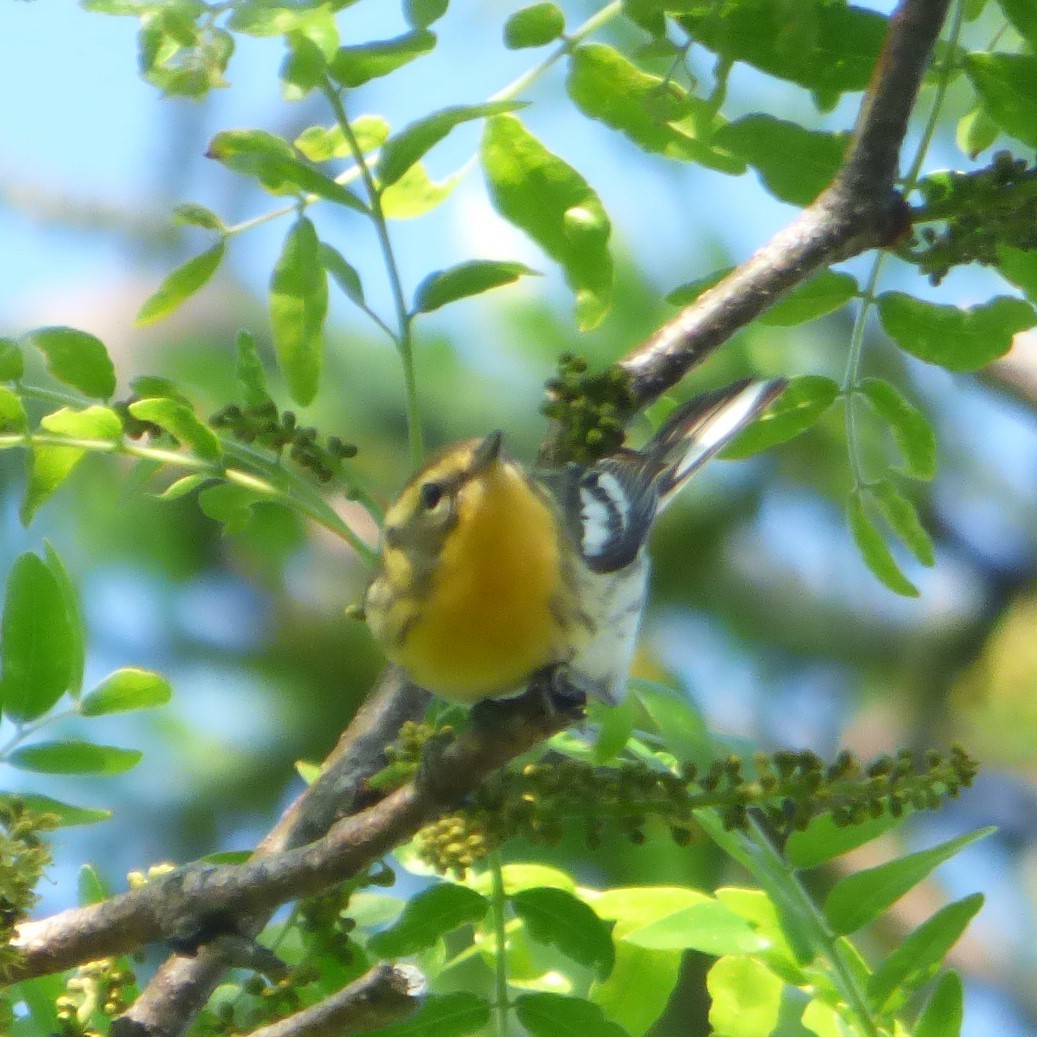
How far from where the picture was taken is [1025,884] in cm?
458

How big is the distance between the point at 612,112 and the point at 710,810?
926mm

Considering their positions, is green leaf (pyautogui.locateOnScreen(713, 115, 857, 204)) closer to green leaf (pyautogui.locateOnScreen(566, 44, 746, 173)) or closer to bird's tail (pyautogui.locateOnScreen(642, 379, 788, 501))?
green leaf (pyautogui.locateOnScreen(566, 44, 746, 173))

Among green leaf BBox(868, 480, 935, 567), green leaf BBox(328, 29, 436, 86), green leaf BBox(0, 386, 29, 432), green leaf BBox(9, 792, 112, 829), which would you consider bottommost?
green leaf BBox(9, 792, 112, 829)

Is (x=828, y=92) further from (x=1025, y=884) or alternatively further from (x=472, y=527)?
(x=1025, y=884)

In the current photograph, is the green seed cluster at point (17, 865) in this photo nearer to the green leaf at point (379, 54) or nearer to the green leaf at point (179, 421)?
the green leaf at point (179, 421)

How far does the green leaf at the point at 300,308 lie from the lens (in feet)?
5.98

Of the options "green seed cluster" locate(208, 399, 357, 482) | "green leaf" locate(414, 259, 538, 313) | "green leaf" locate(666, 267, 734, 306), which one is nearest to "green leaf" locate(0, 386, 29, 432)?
"green seed cluster" locate(208, 399, 357, 482)

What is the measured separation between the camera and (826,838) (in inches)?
63.0

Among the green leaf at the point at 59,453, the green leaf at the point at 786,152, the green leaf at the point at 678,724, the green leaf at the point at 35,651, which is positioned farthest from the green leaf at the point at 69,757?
the green leaf at the point at 786,152

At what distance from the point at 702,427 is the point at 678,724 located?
0.82 meters

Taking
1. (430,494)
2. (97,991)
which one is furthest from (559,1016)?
(430,494)

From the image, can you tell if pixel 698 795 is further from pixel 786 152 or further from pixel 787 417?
pixel 786 152

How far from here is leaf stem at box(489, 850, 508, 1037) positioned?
64.0 inches

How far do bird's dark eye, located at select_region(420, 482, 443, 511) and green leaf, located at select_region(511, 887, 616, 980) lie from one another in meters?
0.58
